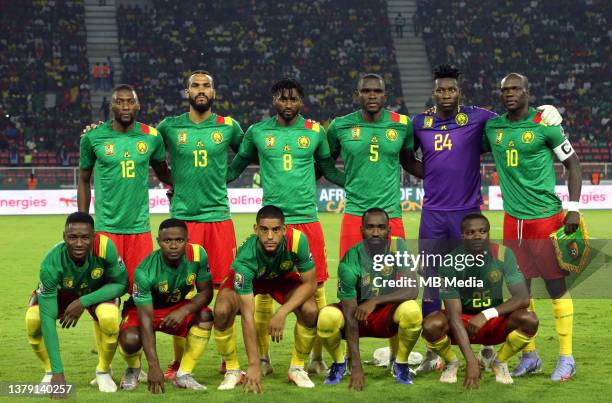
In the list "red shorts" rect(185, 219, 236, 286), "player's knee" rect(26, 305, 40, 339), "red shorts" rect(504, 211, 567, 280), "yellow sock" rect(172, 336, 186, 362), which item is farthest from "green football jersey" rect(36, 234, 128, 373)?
"red shorts" rect(504, 211, 567, 280)

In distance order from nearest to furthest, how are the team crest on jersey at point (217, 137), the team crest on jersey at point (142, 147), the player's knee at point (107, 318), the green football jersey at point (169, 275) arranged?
the player's knee at point (107, 318)
the green football jersey at point (169, 275)
the team crest on jersey at point (142, 147)
the team crest on jersey at point (217, 137)

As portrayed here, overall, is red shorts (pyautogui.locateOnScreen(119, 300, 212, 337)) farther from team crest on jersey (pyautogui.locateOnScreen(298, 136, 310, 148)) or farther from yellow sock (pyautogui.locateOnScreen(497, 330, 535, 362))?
yellow sock (pyautogui.locateOnScreen(497, 330, 535, 362))

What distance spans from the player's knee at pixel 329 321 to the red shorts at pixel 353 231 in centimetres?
68

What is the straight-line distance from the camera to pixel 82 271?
6305mm

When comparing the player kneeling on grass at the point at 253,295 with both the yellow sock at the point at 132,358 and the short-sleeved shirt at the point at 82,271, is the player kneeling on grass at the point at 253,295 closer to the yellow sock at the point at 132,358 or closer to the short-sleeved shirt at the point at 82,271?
the yellow sock at the point at 132,358

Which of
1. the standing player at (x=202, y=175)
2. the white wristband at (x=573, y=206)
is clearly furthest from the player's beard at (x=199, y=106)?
the white wristband at (x=573, y=206)

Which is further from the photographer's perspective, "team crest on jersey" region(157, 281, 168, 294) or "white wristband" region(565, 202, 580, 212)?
"white wristband" region(565, 202, 580, 212)

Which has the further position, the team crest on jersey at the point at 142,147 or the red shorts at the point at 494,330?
the team crest on jersey at the point at 142,147

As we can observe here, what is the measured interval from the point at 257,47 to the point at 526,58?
34.5 ft

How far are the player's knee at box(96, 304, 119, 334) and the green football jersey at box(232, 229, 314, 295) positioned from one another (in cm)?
84

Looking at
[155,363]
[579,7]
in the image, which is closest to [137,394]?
[155,363]

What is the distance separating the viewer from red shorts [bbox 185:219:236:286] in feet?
23.6

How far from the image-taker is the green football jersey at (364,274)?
256 inches

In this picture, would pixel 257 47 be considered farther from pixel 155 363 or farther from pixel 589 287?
pixel 155 363
